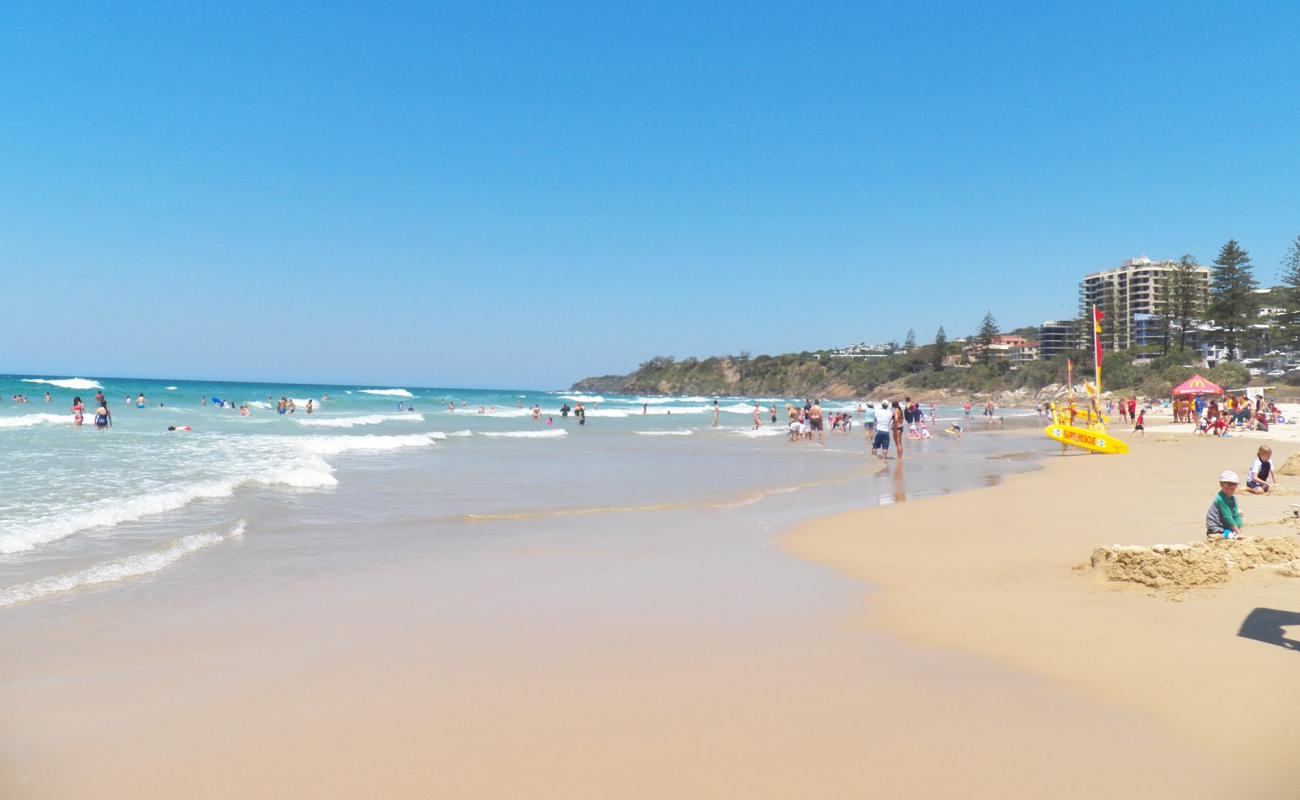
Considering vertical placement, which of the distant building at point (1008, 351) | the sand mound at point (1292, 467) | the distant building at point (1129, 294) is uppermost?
the distant building at point (1129, 294)

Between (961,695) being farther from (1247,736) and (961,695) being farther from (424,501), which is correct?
(424,501)

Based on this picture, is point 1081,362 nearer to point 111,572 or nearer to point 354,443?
point 354,443

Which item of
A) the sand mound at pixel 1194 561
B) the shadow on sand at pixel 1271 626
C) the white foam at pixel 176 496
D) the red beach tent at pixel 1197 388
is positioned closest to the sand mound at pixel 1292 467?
the sand mound at pixel 1194 561

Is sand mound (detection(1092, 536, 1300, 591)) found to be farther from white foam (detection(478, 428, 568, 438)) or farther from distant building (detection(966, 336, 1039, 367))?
distant building (detection(966, 336, 1039, 367))

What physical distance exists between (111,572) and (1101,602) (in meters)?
8.53

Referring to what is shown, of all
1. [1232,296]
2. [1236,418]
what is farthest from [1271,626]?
[1232,296]

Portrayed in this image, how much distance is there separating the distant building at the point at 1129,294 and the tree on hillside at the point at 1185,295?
22.9m

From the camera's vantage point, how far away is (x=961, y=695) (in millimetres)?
4172

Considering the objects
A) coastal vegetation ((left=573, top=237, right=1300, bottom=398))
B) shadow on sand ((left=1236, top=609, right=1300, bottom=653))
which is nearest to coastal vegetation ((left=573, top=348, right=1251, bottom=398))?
coastal vegetation ((left=573, top=237, right=1300, bottom=398))

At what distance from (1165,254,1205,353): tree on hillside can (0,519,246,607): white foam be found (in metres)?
98.0

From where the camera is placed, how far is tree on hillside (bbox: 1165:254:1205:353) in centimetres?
8438

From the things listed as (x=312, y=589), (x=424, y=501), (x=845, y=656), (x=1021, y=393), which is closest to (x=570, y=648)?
(x=845, y=656)

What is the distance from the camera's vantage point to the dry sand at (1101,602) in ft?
12.9

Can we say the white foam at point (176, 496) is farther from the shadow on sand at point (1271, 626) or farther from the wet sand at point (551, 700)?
the shadow on sand at point (1271, 626)
